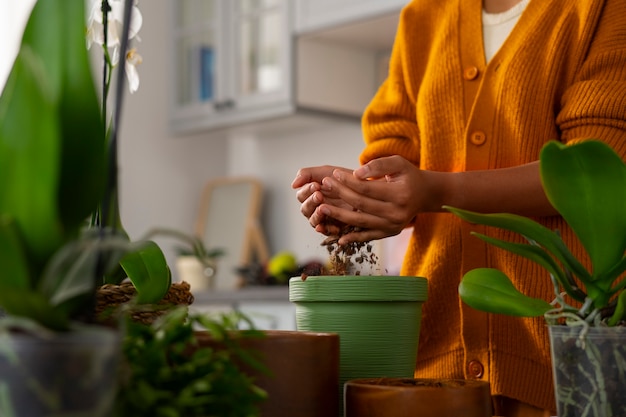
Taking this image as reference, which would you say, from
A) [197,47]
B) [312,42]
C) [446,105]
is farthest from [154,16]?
[446,105]

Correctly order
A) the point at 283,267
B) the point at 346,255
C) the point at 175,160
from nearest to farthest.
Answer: the point at 346,255, the point at 283,267, the point at 175,160

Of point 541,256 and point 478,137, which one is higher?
point 478,137

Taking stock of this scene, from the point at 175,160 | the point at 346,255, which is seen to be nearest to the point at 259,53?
the point at 175,160

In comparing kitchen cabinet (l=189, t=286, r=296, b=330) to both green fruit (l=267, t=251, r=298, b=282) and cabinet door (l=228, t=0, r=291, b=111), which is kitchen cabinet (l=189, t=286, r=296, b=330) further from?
cabinet door (l=228, t=0, r=291, b=111)

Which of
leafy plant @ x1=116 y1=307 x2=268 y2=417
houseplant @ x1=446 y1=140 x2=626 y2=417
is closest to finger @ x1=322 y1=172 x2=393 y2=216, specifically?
houseplant @ x1=446 y1=140 x2=626 y2=417

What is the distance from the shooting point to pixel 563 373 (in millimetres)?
708

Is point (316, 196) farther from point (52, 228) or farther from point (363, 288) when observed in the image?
point (52, 228)

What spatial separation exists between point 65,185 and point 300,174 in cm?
61

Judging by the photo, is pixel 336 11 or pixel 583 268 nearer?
pixel 583 268

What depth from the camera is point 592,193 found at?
2.35 feet

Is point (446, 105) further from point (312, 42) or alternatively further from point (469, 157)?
point (312, 42)

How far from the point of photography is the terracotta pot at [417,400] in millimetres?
682

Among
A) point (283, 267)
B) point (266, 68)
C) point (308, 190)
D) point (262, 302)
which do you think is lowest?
point (262, 302)

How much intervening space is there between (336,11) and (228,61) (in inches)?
29.4
